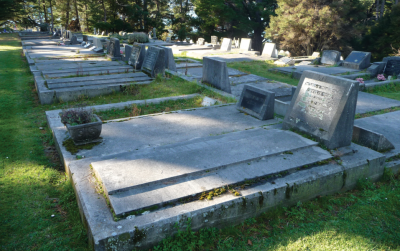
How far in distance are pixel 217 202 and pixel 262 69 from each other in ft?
38.6

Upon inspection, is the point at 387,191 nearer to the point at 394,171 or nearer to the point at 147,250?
the point at 394,171

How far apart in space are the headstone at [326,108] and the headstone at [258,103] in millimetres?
1018

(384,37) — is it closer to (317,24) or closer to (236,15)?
(317,24)

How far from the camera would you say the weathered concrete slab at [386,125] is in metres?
5.74

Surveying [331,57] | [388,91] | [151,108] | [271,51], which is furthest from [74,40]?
[388,91]

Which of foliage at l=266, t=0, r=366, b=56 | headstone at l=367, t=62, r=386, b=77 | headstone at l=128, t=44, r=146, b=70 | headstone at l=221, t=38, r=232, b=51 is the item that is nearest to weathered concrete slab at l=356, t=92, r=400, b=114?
headstone at l=367, t=62, r=386, b=77

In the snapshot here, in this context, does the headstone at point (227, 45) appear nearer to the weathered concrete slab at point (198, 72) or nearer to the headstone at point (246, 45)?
the headstone at point (246, 45)

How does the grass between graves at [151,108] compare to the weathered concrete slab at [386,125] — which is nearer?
Result: the weathered concrete slab at [386,125]

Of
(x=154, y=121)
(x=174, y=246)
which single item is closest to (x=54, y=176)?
(x=154, y=121)

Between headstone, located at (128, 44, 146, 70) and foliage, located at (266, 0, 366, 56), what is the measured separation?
52.0 feet

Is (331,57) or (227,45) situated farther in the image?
(227,45)

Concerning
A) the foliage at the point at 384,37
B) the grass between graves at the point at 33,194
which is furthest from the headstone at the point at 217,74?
the foliage at the point at 384,37

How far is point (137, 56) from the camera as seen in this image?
12.0 metres

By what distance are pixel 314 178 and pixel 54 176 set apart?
395 cm
